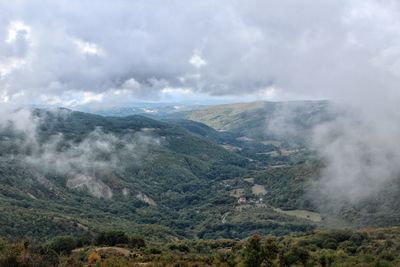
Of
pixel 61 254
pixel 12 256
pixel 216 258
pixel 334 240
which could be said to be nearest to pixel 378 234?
pixel 334 240

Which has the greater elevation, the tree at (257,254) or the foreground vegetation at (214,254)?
the tree at (257,254)

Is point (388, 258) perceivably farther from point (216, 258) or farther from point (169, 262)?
→ point (169, 262)

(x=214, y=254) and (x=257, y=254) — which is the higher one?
(x=257, y=254)

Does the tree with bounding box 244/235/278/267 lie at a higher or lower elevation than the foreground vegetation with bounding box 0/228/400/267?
higher

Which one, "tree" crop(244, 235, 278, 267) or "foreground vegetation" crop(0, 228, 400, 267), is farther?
"foreground vegetation" crop(0, 228, 400, 267)

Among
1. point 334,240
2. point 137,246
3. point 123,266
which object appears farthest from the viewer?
point 334,240

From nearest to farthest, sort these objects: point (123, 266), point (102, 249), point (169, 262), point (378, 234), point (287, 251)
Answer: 1. point (123, 266)
2. point (169, 262)
3. point (287, 251)
4. point (102, 249)
5. point (378, 234)

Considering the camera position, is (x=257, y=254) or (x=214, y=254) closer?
(x=257, y=254)

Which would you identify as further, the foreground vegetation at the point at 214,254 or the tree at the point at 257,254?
the foreground vegetation at the point at 214,254
